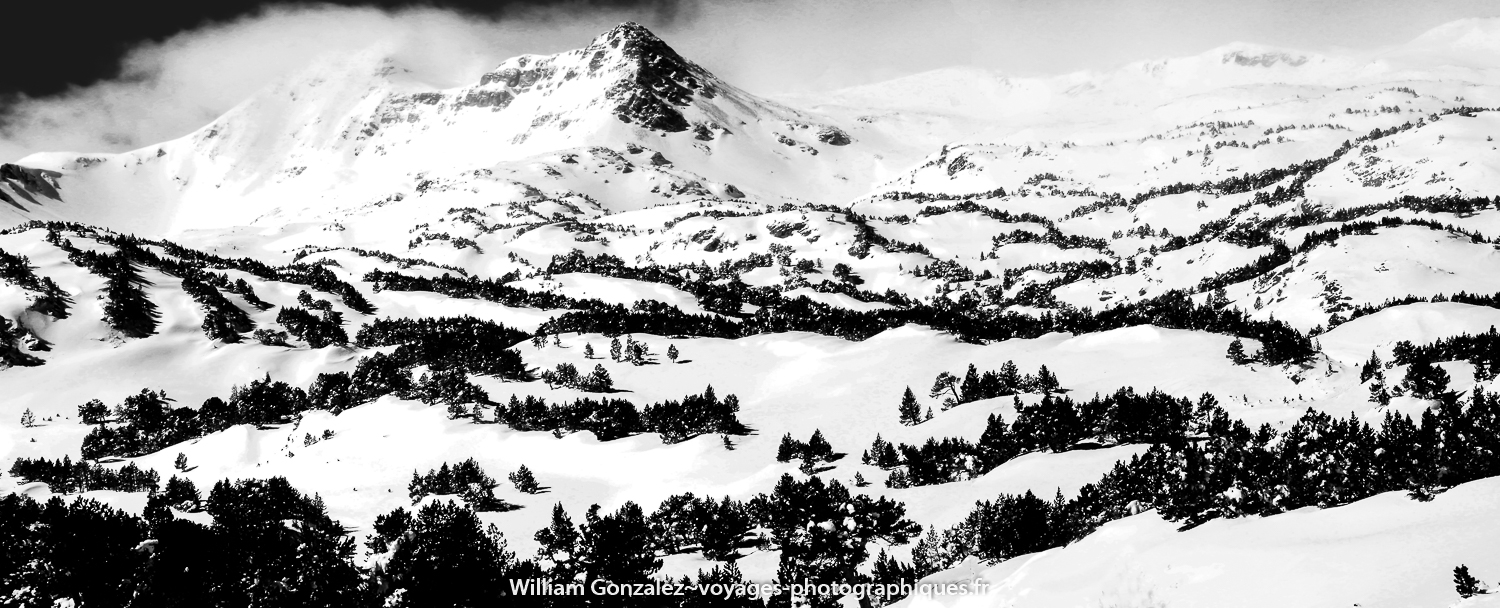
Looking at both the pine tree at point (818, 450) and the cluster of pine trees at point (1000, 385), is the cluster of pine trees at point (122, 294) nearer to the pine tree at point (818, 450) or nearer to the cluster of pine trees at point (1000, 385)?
the pine tree at point (818, 450)

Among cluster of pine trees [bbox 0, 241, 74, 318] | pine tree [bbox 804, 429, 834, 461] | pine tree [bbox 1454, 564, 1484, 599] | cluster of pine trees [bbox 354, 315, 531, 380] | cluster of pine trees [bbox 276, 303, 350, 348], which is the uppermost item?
cluster of pine trees [bbox 0, 241, 74, 318]

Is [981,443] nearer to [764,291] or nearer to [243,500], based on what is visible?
[243,500]

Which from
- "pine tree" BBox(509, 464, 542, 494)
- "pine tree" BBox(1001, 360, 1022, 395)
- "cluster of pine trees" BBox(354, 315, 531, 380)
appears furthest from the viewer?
"cluster of pine trees" BBox(354, 315, 531, 380)

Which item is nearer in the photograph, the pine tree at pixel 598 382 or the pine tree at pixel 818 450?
the pine tree at pixel 818 450

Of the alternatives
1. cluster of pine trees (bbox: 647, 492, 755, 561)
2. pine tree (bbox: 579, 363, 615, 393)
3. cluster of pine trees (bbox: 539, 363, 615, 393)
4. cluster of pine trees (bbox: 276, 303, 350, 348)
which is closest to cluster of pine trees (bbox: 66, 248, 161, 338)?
cluster of pine trees (bbox: 276, 303, 350, 348)

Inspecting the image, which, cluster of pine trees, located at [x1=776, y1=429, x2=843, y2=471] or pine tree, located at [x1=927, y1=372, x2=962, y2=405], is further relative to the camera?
pine tree, located at [x1=927, y1=372, x2=962, y2=405]

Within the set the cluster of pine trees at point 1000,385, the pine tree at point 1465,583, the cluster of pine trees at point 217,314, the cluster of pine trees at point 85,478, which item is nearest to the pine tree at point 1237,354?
the cluster of pine trees at point 1000,385

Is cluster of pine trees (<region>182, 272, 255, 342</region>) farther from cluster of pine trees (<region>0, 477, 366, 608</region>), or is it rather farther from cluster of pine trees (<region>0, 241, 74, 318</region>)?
cluster of pine trees (<region>0, 477, 366, 608</region>)

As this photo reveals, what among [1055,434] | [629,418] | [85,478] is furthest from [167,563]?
[1055,434]

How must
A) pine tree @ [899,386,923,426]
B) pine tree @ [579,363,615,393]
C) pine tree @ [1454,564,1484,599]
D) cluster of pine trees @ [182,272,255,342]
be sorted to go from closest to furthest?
pine tree @ [1454,564,1484,599] → pine tree @ [899,386,923,426] → pine tree @ [579,363,615,393] → cluster of pine trees @ [182,272,255,342]

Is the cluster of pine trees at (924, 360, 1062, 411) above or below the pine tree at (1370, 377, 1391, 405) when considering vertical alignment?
above

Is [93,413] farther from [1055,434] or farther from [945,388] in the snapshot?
[1055,434]
